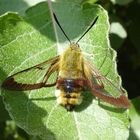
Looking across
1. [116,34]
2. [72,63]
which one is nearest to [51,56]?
[72,63]

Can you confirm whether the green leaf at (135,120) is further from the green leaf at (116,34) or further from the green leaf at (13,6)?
the green leaf at (13,6)

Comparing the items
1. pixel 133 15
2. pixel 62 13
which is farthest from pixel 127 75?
pixel 62 13

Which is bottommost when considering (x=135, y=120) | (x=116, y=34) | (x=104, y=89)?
(x=135, y=120)

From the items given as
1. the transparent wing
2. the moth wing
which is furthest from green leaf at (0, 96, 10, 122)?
the moth wing

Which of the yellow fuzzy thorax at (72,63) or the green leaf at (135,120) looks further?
the green leaf at (135,120)

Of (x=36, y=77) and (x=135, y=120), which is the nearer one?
(x=36, y=77)

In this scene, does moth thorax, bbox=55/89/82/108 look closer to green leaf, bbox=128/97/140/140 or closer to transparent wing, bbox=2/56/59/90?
transparent wing, bbox=2/56/59/90

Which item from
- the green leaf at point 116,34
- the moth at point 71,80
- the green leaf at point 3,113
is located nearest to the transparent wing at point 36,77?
the moth at point 71,80

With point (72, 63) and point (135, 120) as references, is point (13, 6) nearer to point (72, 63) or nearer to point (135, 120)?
point (72, 63)
